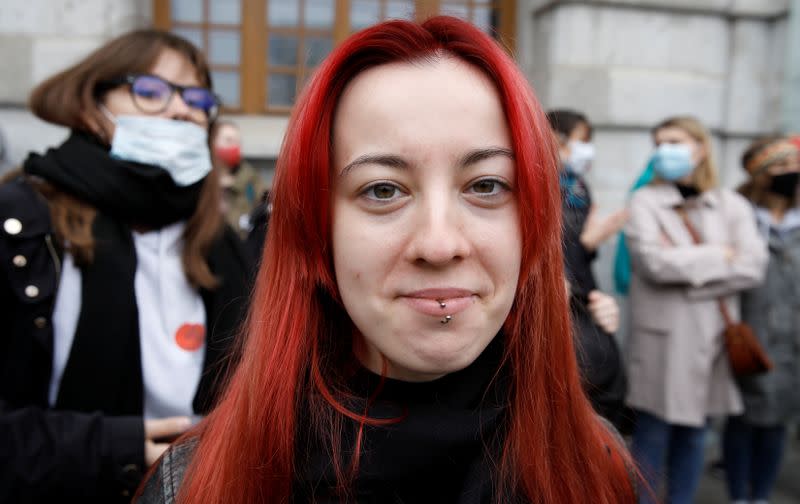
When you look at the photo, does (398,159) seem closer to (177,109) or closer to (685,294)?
(177,109)

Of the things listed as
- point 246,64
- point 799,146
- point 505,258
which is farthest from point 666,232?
point 246,64

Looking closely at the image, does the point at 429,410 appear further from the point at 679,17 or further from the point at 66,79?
the point at 679,17

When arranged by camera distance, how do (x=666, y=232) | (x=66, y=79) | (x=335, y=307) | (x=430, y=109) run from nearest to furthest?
(x=430, y=109)
(x=335, y=307)
(x=66, y=79)
(x=666, y=232)

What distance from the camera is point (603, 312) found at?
7.58 ft

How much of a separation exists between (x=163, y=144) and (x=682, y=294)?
9.22 feet

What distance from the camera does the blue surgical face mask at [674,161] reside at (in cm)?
373

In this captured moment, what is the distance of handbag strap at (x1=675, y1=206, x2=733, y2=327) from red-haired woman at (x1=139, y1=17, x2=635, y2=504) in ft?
8.93

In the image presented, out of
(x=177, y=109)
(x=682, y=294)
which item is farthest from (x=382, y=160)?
(x=682, y=294)

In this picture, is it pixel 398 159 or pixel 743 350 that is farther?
pixel 743 350

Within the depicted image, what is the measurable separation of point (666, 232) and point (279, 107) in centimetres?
337

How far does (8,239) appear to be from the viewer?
1771 mm

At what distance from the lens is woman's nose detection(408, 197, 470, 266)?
1.04 meters

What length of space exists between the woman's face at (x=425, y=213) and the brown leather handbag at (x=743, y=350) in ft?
9.73

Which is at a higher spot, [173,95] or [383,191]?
[173,95]
